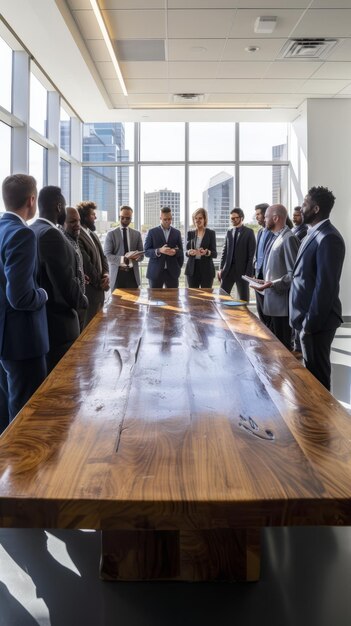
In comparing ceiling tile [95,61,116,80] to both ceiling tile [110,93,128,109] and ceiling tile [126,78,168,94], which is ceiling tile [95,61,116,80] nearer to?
ceiling tile [126,78,168,94]

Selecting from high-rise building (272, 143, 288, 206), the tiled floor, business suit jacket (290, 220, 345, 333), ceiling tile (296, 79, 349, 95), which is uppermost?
ceiling tile (296, 79, 349, 95)

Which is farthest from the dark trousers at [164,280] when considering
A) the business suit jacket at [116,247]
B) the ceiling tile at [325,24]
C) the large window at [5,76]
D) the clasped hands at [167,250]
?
the ceiling tile at [325,24]

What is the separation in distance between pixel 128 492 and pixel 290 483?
0.31 metres

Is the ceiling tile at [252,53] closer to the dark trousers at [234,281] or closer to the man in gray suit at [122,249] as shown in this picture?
the man in gray suit at [122,249]

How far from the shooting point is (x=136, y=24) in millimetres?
5531

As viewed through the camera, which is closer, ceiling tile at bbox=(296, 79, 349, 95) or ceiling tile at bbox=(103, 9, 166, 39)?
ceiling tile at bbox=(103, 9, 166, 39)

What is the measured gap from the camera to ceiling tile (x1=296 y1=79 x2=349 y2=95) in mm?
7395

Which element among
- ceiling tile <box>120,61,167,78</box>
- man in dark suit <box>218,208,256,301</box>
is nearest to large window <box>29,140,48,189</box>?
ceiling tile <box>120,61,167,78</box>

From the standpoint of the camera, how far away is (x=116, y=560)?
76.7 inches

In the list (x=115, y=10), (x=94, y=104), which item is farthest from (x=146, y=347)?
(x=94, y=104)

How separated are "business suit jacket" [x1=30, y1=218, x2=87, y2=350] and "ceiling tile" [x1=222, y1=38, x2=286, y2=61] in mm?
3920

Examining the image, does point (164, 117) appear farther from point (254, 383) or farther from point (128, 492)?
point (128, 492)

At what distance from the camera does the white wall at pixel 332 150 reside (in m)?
8.30

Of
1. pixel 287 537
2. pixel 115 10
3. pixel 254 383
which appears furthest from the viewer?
pixel 115 10
